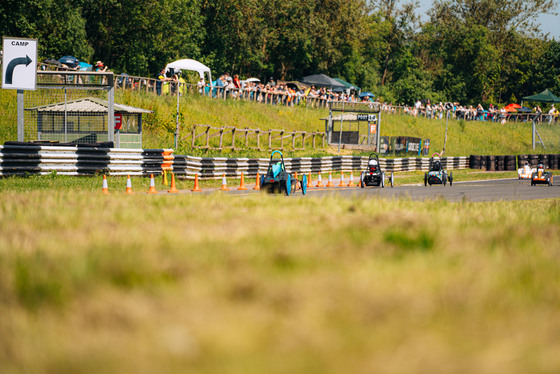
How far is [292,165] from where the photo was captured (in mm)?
31031

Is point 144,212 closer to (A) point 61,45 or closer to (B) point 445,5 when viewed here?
(A) point 61,45

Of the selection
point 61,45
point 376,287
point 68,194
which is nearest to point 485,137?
point 61,45

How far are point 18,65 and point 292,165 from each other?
13.9 metres

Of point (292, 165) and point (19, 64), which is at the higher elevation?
point (19, 64)

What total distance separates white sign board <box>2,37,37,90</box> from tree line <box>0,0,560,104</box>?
2476cm

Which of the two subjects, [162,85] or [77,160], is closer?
[77,160]

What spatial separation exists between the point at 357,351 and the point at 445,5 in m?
104

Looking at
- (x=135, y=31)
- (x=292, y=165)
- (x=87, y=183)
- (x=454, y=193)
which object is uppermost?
(x=135, y=31)

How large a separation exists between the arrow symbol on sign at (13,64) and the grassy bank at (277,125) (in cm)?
953

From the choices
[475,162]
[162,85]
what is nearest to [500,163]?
[475,162]

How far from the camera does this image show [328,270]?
457 centimetres

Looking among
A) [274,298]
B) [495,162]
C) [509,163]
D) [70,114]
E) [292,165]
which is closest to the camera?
[274,298]

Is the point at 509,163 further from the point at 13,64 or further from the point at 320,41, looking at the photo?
the point at 13,64

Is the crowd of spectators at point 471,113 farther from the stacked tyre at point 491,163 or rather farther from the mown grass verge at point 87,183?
the mown grass verge at point 87,183
